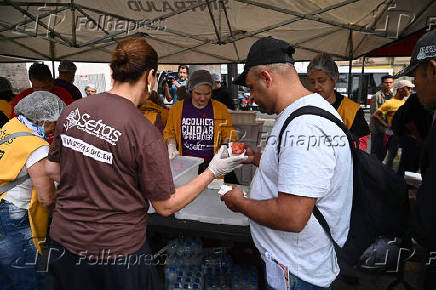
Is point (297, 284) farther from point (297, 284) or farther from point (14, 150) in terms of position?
point (14, 150)

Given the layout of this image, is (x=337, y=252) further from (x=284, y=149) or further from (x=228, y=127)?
(x=228, y=127)

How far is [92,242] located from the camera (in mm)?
1362

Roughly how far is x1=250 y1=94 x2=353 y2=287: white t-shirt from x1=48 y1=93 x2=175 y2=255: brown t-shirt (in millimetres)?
504

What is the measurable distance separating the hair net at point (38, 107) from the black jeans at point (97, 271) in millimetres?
945

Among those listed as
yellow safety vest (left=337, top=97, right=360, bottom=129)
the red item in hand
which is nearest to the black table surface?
the red item in hand

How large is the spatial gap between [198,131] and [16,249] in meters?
2.02

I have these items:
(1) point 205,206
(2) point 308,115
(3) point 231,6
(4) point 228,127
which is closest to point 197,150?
(4) point 228,127

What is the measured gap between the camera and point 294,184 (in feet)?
3.45

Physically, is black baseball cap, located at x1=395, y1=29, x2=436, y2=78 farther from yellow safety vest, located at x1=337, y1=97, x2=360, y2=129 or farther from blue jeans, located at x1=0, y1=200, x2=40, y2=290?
blue jeans, located at x1=0, y1=200, x2=40, y2=290

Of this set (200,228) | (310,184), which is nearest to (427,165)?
(310,184)

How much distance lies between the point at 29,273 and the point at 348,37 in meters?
5.05

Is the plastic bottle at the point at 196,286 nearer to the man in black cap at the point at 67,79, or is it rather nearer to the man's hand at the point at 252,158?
the man's hand at the point at 252,158

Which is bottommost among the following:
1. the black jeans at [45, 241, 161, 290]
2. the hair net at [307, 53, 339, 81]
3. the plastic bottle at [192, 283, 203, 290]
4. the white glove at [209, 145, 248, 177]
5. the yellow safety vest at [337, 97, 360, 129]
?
the plastic bottle at [192, 283, 203, 290]

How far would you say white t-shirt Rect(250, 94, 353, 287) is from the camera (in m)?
1.05
